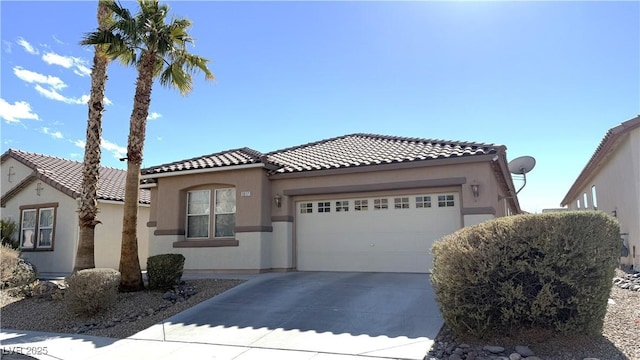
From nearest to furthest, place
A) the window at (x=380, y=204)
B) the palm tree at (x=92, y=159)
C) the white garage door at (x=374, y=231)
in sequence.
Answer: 1. the palm tree at (x=92, y=159)
2. the white garage door at (x=374, y=231)
3. the window at (x=380, y=204)

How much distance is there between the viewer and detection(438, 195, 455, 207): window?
12.9 m

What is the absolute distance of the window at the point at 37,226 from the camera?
19016mm

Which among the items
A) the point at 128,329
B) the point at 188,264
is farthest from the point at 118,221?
the point at 128,329

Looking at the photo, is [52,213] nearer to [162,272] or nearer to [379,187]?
[162,272]

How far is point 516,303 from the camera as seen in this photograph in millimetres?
6230

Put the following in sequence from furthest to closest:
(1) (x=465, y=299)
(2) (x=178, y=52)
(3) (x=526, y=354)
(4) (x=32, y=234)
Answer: (4) (x=32, y=234)
(2) (x=178, y=52)
(1) (x=465, y=299)
(3) (x=526, y=354)

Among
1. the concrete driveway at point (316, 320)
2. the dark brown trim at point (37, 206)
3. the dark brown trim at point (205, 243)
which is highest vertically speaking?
the dark brown trim at point (37, 206)

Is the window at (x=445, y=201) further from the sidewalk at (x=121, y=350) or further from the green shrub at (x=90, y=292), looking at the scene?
the green shrub at (x=90, y=292)

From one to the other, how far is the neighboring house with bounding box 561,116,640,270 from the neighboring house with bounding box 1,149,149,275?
61.9ft

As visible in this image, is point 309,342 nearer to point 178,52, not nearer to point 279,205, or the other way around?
point 279,205

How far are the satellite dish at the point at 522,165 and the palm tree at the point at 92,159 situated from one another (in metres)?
12.8

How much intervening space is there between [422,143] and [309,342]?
9.68 m

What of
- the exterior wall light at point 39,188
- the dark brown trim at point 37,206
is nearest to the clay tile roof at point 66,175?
the exterior wall light at point 39,188

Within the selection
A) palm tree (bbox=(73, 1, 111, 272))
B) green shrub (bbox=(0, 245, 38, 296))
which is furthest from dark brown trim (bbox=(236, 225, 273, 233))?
green shrub (bbox=(0, 245, 38, 296))
